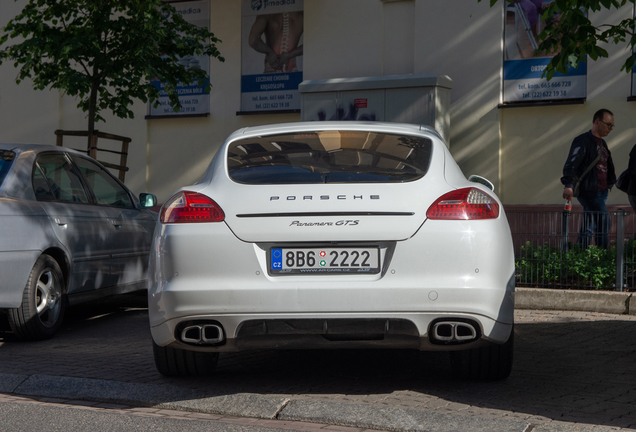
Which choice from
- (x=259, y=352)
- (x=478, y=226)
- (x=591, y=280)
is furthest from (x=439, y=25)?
(x=478, y=226)

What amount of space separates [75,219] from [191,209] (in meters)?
2.78

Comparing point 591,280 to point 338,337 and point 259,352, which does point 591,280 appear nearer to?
point 259,352

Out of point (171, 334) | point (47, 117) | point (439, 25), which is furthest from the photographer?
point (47, 117)

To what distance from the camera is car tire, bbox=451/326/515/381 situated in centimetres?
455

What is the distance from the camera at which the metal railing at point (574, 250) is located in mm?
8070

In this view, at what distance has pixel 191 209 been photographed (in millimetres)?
4250

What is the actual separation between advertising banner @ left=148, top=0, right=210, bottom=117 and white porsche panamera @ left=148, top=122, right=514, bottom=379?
12.1m

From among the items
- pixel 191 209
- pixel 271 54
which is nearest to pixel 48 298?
pixel 191 209

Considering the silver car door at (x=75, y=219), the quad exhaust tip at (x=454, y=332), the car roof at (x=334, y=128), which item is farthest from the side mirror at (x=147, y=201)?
the quad exhaust tip at (x=454, y=332)

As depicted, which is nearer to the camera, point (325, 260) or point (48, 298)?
point (325, 260)

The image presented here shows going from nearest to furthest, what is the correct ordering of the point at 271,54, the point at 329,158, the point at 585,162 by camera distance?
the point at 329,158 → the point at 585,162 → the point at 271,54

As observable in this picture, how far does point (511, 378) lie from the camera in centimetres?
484

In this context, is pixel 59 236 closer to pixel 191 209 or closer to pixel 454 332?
pixel 191 209

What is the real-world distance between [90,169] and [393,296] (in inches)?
169
